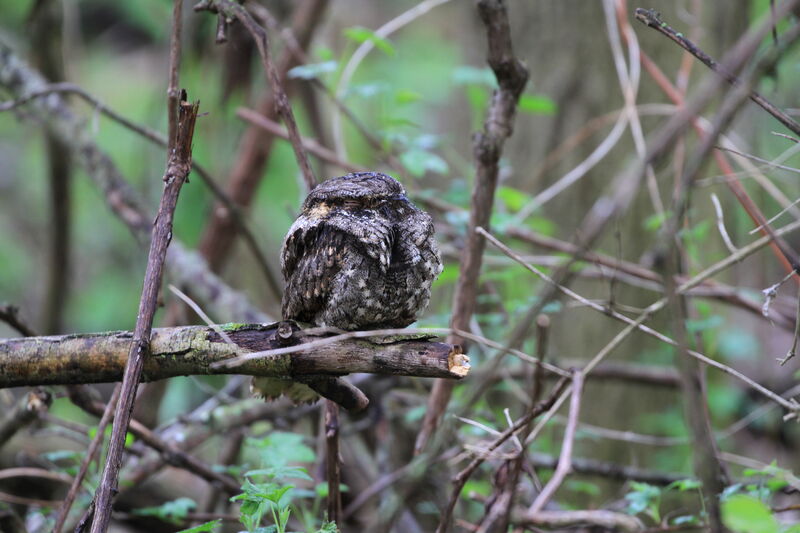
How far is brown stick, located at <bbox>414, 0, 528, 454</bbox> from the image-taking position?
7.22 feet

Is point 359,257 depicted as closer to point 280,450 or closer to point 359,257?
point 359,257

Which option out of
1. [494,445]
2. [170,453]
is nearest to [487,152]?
[494,445]

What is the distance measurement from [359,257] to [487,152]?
0.77 metres

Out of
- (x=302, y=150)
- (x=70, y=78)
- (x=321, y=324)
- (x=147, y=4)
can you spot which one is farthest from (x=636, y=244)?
(x=147, y=4)

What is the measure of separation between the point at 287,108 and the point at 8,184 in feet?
19.8

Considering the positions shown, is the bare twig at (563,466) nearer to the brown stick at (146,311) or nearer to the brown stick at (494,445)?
the brown stick at (494,445)

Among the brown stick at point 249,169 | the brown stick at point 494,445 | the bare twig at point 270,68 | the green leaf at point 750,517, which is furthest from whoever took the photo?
the brown stick at point 249,169

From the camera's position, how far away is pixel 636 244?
13.7ft

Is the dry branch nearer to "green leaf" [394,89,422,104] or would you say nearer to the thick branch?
"green leaf" [394,89,422,104]

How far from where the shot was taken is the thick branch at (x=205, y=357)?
1501 millimetres

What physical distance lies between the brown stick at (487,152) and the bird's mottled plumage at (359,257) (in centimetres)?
55

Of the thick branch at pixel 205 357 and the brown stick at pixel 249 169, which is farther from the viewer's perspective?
the brown stick at pixel 249 169

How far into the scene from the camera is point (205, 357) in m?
1.59

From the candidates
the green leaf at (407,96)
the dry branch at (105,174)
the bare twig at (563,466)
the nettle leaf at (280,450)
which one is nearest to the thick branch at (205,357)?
the bare twig at (563,466)
